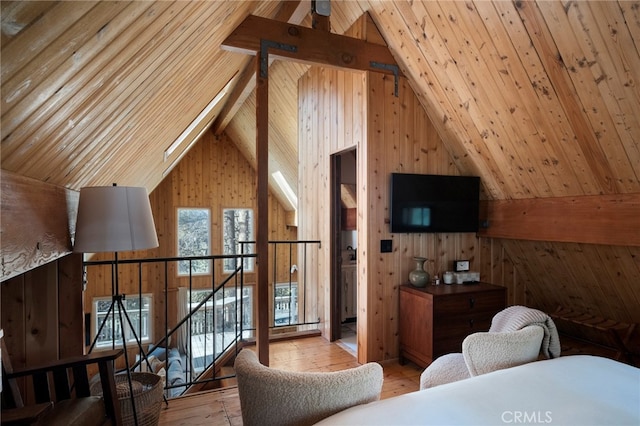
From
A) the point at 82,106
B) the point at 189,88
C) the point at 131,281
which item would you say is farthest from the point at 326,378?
the point at 131,281

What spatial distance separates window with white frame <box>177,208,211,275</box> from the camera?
26.2 feet

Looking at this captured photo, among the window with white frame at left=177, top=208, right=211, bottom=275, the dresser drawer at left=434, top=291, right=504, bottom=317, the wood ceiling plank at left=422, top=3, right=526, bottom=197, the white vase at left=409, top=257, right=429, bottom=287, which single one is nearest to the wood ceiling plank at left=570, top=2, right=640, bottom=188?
the wood ceiling plank at left=422, top=3, right=526, bottom=197

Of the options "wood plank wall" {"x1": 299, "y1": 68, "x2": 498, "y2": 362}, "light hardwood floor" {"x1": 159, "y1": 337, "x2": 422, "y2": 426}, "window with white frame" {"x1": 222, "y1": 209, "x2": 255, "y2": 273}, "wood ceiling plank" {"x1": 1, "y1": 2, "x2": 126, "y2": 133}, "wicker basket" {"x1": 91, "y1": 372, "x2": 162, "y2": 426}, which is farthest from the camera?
"window with white frame" {"x1": 222, "y1": 209, "x2": 255, "y2": 273}

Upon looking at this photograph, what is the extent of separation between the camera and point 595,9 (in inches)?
75.7

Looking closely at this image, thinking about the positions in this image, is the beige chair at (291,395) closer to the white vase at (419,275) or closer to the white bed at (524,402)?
the white bed at (524,402)

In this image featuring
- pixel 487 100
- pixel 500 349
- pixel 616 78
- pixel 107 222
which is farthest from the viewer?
pixel 487 100

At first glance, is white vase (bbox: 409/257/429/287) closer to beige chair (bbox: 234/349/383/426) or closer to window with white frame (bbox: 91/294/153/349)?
beige chair (bbox: 234/349/383/426)

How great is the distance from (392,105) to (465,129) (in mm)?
734

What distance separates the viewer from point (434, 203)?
3492mm

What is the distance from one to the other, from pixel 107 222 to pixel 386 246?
2.38 meters

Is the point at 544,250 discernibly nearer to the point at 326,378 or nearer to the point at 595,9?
the point at 595,9

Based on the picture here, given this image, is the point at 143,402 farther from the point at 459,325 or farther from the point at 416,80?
the point at 416,80

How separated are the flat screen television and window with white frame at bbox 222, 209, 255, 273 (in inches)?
222

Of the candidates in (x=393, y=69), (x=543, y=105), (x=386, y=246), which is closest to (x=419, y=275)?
(x=386, y=246)
